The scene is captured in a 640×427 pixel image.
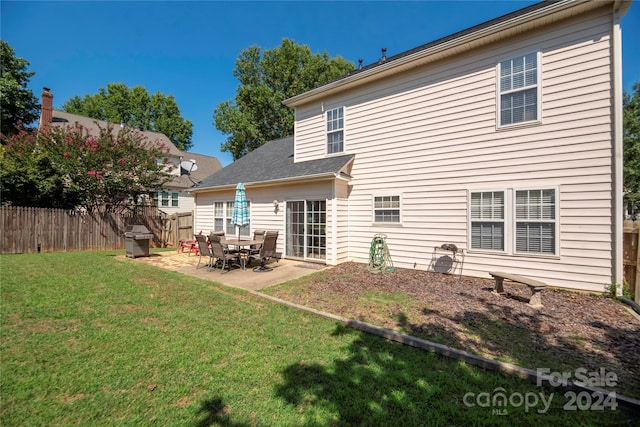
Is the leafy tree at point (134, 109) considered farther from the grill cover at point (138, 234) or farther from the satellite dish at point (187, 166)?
the grill cover at point (138, 234)

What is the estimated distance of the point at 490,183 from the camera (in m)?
6.59

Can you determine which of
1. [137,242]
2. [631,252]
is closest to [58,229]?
[137,242]

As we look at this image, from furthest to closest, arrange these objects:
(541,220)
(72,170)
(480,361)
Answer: (72,170), (541,220), (480,361)

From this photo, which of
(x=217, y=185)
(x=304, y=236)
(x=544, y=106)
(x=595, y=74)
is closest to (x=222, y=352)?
(x=304, y=236)

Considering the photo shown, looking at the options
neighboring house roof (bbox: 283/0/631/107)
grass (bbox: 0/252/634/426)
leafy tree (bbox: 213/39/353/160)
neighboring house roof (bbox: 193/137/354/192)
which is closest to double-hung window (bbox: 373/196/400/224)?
neighboring house roof (bbox: 193/137/354/192)

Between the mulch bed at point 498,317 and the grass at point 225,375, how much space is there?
62 centimetres

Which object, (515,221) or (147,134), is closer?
(515,221)

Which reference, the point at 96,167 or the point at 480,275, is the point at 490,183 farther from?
the point at 96,167

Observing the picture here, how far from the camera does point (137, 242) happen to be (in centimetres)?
1035

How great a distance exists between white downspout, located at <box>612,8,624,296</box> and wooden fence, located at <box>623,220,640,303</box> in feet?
1.03

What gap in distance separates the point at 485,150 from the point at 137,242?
1249 cm

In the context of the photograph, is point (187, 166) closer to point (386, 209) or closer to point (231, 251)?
point (231, 251)

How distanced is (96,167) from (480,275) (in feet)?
53.8

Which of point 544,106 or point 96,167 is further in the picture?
point 96,167
